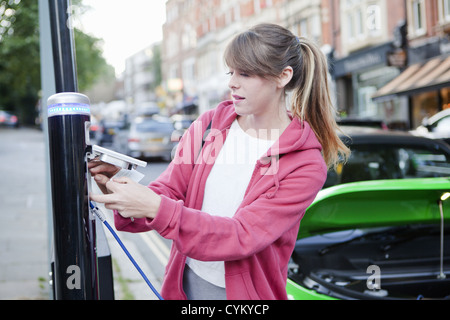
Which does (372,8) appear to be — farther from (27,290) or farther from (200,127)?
(200,127)

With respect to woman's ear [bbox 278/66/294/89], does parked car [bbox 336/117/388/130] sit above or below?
above

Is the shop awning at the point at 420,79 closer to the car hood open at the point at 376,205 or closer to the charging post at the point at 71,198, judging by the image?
the car hood open at the point at 376,205

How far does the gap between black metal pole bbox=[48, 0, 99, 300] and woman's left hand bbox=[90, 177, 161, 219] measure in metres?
0.06

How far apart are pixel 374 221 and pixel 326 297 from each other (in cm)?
71

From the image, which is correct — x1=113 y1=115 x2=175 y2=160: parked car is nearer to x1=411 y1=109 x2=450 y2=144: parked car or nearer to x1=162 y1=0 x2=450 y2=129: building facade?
x1=162 y1=0 x2=450 y2=129: building facade

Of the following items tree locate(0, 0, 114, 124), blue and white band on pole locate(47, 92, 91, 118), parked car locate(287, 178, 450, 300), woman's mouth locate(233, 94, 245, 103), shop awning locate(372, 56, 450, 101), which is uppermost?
tree locate(0, 0, 114, 124)

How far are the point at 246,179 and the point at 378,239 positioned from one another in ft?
7.09

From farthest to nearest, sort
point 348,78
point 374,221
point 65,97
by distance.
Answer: point 348,78
point 374,221
point 65,97

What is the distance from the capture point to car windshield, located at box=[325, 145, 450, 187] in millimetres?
3977

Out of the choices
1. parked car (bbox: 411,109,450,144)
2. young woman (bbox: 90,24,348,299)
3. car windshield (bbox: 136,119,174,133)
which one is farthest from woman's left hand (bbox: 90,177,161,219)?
car windshield (bbox: 136,119,174,133)

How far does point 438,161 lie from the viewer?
12.8 feet

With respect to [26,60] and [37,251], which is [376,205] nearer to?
[37,251]

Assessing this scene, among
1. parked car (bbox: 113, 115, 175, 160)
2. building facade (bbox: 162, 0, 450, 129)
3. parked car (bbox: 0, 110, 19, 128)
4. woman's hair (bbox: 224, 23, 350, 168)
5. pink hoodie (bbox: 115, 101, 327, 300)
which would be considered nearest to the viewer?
pink hoodie (bbox: 115, 101, 327, 300)
